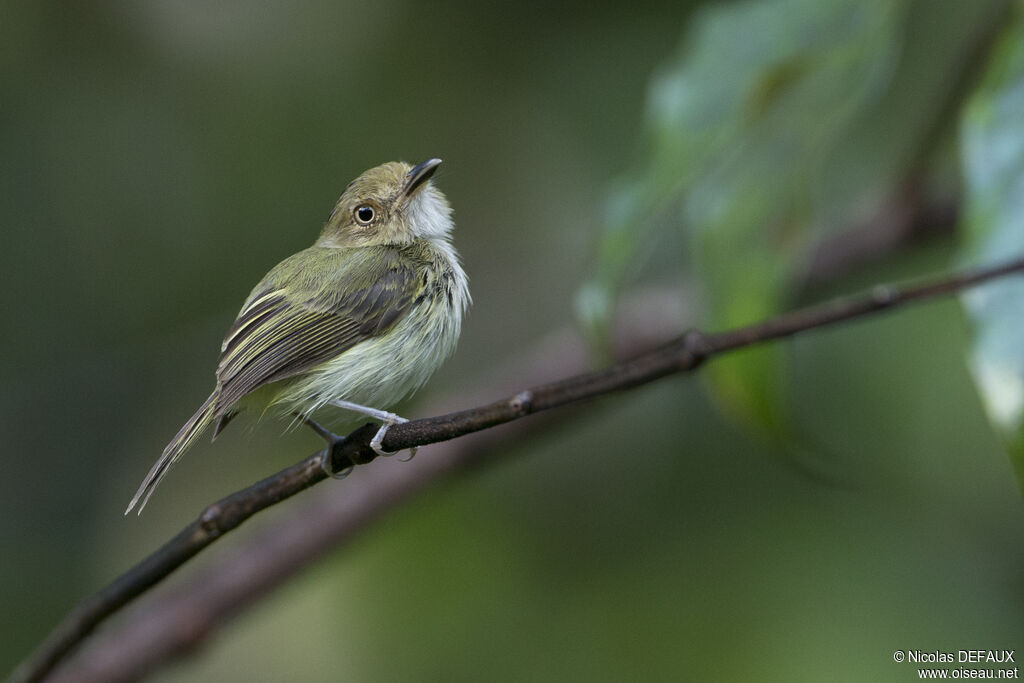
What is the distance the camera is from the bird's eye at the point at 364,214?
5.71 ft

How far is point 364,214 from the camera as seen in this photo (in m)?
1.83

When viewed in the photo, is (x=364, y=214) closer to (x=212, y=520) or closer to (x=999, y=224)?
(x=212, y=520)

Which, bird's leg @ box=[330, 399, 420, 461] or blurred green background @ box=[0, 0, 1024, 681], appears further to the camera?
blurred green background @ box=[0, 0, 1024, 681]

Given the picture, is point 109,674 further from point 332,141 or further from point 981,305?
point 332,141

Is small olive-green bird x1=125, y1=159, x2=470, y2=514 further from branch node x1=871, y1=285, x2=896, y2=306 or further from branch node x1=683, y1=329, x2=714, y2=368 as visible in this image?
branch node x1=871, y1=285, x2=896, y2=306

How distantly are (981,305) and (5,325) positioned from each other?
16.7 ft

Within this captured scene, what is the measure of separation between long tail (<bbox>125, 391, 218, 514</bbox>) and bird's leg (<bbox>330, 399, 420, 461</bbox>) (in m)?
0.21

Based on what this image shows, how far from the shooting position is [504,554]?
4.07 meters

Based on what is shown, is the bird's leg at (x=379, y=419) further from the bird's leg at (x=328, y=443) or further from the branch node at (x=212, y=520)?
the branch node at (x=212, y=520)

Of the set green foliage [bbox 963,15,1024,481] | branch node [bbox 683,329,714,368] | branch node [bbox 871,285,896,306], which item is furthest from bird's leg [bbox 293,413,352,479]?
green foliage [bbox 963,15,1024,481]

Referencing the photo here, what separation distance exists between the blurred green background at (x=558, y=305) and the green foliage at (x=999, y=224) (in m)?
0.02

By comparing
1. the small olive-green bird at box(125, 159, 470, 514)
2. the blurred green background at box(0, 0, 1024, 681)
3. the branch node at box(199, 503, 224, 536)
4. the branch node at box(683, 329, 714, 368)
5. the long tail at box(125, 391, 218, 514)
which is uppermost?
the blurred green background at box(0, 0, 1024, 681)

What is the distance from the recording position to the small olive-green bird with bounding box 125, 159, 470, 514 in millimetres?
1643

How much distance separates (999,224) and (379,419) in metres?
1.00
